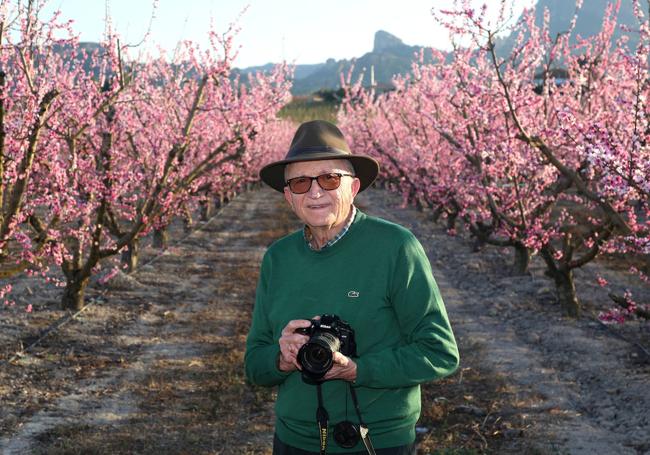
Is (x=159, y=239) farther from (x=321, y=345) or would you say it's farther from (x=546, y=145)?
(x=321, y=345)

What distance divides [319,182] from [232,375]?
19.5 feet

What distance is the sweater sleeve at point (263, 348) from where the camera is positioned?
8.36 feet

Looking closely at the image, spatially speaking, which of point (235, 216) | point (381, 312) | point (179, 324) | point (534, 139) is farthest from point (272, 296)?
point (235, 216)

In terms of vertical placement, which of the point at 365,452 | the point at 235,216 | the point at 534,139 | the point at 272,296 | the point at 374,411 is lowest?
the point at 235,216

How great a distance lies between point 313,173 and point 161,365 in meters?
6.47

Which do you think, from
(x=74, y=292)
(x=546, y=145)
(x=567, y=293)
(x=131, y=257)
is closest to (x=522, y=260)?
(x=567, y=293)

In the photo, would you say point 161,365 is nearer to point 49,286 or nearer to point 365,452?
point 49,286

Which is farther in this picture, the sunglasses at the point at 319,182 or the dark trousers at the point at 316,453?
the sunglasses at the point at 319,182

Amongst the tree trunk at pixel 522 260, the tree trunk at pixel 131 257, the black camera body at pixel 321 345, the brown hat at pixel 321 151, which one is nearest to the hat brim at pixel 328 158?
the brown hat at pixel 321 151

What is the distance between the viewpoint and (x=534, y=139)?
6527 mm

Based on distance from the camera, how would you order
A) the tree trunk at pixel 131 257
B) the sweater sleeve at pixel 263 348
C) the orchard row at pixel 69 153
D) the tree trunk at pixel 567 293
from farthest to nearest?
the tree trunk at pixel 131 257
the tree trunk at pixel 567 293
the orchard row at pixel 69 153
the sweater sleeve at pixel 263 348

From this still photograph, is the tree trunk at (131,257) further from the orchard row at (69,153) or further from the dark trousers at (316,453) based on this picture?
the dark trousers at (316,453)

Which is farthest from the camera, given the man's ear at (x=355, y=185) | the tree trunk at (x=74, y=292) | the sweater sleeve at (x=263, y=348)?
the tree trunk at (x=74, y=292)

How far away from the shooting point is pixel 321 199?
8.51ft
